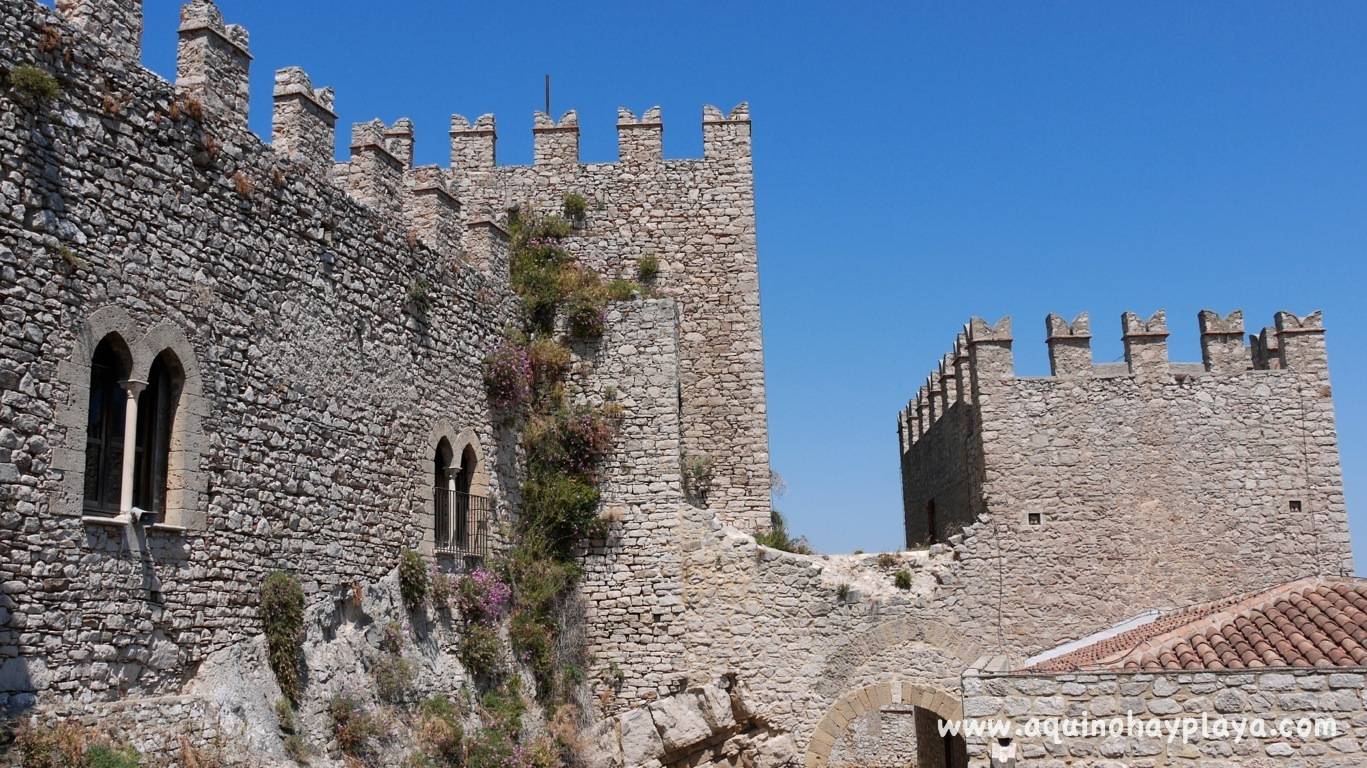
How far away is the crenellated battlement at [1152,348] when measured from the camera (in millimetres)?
18547

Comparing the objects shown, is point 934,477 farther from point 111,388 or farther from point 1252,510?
point 111,388

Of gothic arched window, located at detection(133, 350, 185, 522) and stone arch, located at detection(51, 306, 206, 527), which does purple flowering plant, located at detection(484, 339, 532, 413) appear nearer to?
stone arch, located at detection(51, 306, 206, 527)

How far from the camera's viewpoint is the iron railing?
14875 mm

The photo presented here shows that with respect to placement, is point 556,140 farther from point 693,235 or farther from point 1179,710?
point 1179,710

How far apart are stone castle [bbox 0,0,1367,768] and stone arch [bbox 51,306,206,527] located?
0.03m

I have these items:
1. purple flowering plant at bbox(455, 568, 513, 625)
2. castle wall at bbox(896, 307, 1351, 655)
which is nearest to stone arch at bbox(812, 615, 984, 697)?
castle wall at bbox(896, 307, 1351, 655)

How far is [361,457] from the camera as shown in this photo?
43.2 ft

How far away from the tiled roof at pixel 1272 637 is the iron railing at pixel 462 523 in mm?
7103

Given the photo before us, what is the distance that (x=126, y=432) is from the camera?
964cm

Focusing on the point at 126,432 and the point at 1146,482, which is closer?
the point at 126,432

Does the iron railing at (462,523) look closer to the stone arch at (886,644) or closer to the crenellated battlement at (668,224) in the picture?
the crenellated battlement at (668,224)

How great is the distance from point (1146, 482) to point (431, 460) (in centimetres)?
1041

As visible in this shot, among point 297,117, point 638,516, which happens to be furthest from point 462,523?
point 297,117

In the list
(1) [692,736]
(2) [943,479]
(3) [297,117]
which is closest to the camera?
(3) [297,117]
